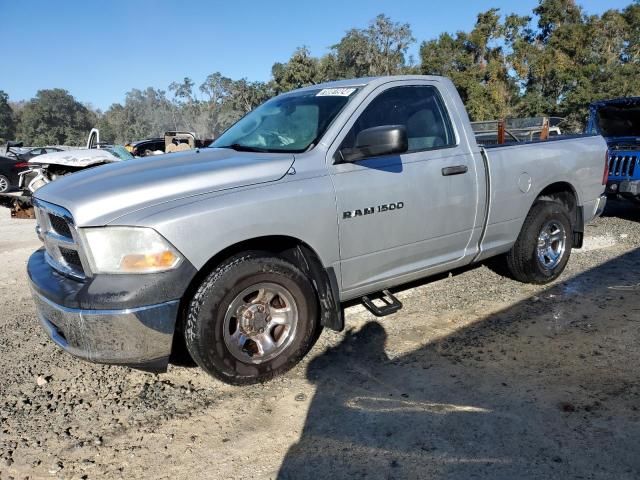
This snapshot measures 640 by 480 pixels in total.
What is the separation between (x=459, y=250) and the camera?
4.17m

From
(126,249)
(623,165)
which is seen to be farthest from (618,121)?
(126,249)

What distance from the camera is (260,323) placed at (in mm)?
3184

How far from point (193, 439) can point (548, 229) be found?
3802 mm

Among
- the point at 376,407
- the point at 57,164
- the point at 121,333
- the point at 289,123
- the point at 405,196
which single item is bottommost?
the point at 376,407

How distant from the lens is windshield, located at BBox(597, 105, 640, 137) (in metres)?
8.90

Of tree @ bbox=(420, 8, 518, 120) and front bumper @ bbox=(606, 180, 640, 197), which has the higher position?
tree @ bbox=(420, 8, 518, 120)

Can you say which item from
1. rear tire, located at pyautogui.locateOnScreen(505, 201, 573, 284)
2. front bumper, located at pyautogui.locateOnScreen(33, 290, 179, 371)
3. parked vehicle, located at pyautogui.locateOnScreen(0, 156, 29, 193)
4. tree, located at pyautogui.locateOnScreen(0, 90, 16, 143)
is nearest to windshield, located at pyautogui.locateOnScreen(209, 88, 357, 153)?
front bumper, located at pyautogui.locateOnScreen(33, 290, 179, 371)

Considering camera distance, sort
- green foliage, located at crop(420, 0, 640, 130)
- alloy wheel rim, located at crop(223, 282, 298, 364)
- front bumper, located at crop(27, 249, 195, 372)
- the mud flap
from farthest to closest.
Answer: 1. green foliage, located at crop(420, 0, 640, 130)
2. the mud flap
3. alloy wheel rim, located at crop(223, 282, 298, 364)
4. front bumper, located at crop(27, 249, 195, 372)

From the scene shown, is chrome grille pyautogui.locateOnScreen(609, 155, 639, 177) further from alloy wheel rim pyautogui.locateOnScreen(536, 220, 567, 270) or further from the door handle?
the door handle

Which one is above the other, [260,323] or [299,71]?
[299,71]

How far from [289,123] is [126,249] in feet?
5.61

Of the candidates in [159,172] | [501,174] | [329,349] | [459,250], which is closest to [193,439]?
[329,349]

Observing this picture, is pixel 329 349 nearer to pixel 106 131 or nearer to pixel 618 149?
pixel 618 149

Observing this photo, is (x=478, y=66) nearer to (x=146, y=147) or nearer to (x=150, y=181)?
(x=146, y=147)
